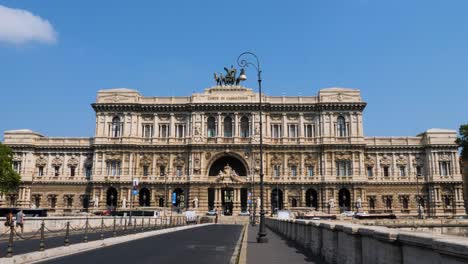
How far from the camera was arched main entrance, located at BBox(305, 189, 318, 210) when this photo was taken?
248ft

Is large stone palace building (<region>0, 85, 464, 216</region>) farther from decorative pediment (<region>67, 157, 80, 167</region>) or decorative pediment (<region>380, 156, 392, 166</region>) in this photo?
decorative pediment (<region>67, 157, 80, 167</region>)

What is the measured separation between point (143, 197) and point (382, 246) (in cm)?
7050

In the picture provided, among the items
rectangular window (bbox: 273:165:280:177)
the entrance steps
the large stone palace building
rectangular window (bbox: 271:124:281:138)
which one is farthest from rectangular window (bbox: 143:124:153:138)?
rectangular window (bbox: 273:165:280:177)

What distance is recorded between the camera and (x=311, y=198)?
248 feet

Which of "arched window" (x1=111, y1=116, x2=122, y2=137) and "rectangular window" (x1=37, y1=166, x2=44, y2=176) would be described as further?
"rectangular window" (x1=37, y1=166, x2=44, y2=176)

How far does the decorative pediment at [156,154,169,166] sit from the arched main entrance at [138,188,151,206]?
16.7ft

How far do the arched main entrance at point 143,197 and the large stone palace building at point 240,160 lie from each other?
0.17 meters

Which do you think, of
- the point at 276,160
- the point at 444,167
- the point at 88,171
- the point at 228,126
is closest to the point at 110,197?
the point at 88,171

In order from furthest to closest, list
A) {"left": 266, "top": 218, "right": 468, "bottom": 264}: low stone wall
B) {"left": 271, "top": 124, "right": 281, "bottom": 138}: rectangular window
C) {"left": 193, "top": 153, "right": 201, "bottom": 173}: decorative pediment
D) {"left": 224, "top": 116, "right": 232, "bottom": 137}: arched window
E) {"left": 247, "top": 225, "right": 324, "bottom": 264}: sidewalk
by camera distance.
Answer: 1. {"left": 271, "top": 124, "right": 281, "bottom": 138}: rectangular window
2. {"left": 224, "top": 116, "right": 232, "bottom": 137}: arched window
3. {"left": 193, "top": 153, "right": 201, "bottom": 173}: decorative pediment
4. {"left": 247, "top": 225, "right": 324, "bottom": 264}: sidewalk
5. {"left": 266, "top": 218, "right": 468, "bottom": 264}: low stone wall

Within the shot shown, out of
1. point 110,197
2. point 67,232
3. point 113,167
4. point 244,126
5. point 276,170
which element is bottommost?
point 67,232

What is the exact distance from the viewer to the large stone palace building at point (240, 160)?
74562 mm

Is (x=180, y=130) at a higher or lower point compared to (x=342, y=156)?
higher

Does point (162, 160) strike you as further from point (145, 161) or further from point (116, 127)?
point (116, 127)

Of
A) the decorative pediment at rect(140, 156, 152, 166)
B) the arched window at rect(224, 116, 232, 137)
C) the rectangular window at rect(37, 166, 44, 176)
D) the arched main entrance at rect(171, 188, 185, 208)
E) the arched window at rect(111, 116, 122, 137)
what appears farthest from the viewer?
the rectangular window at rect(37, 166, 44, 176)
